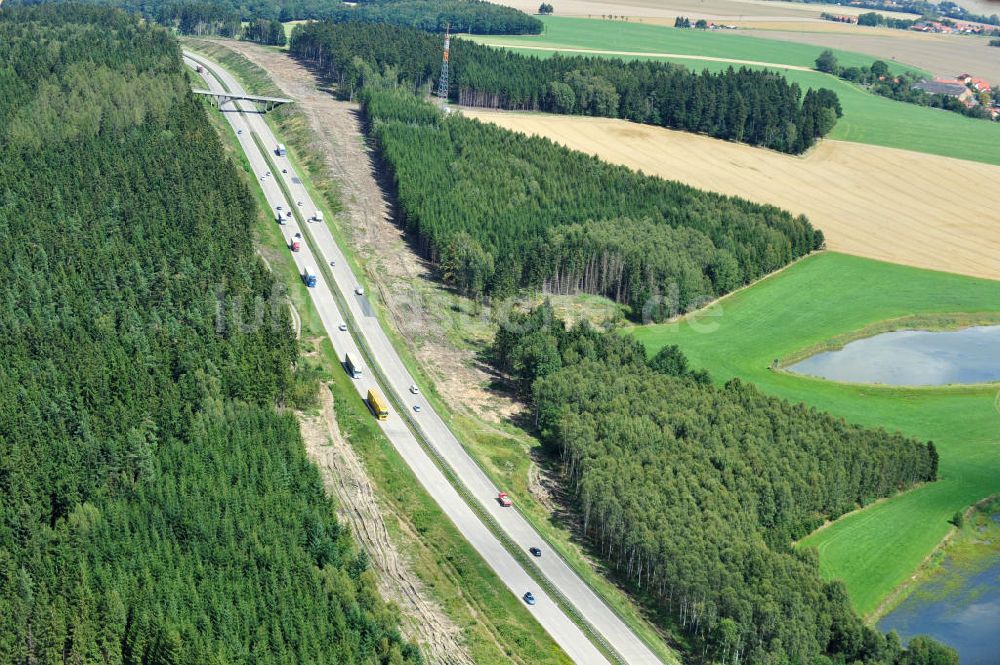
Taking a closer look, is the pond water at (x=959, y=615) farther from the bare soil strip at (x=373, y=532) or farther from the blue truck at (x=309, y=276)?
the blue truck at (x=309, y=276)

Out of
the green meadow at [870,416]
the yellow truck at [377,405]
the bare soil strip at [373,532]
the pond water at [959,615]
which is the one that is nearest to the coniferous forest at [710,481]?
the green meadow at [870,416]

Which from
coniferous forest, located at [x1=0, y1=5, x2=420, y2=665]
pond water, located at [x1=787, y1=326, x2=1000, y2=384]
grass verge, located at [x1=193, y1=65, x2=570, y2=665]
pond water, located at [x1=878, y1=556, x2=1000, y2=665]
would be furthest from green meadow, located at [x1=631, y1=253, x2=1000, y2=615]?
coniferous forest, located at [x1=0, y1=5, x2=420, y2=665]

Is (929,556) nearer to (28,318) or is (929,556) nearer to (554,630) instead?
(554,630)

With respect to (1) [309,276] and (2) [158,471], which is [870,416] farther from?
(2) [158,471]

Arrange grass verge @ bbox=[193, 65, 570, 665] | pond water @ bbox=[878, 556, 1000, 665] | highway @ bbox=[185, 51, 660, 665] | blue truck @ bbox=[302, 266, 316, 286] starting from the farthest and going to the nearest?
blue truck @ bbox=[302, 266, 316, 286], pond water @ bbox=[878, 556, 1000, 665], highway @ bbox=[185, 51, 660, 665], grass verge @ bbox=[193, 65, 570, 665]

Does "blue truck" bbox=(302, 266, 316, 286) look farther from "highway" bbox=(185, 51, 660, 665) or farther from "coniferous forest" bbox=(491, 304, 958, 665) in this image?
"coniferous forest" bbox=(491, 304, 958, 665)

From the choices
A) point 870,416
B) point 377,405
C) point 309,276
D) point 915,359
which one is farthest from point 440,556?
point 915,359
